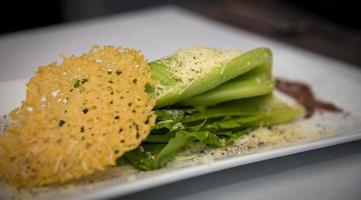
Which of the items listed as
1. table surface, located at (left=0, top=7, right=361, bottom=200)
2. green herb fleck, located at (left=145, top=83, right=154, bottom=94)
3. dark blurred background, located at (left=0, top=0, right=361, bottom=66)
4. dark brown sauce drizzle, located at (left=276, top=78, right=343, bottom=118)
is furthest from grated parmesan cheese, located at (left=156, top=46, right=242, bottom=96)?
dark blurred background, located at (left=0, top=0, right=361, bottom=66)

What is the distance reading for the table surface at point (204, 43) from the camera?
1456 millimetres

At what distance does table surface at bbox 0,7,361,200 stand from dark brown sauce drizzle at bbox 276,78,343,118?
199mm

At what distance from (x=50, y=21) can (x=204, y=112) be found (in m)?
3.51

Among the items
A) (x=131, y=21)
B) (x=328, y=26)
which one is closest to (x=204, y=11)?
(x=131, y=21)

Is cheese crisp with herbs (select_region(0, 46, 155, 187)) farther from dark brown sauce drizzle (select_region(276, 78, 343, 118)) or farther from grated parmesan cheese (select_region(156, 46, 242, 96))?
dark brown sauce drizzle (select_region(276, 78, 343, 118))

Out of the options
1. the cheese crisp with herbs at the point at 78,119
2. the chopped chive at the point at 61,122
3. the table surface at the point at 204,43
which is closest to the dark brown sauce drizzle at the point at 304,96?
the table surface at the point at 204,43

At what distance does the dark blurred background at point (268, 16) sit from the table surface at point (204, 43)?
0.31 metres

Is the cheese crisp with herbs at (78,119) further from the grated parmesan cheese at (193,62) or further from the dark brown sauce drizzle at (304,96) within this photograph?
the dark brown sauce drizzle at (304,96)

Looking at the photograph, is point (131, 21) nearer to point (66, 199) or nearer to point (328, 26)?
point (328, 26)

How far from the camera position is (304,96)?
7.50ft

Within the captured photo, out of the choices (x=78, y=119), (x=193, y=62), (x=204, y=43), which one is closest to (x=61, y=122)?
(x=78, y=119)

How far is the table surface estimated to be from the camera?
1.46m

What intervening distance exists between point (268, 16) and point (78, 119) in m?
2.92

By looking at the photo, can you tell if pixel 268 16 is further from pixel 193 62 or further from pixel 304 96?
pixel 193 62
